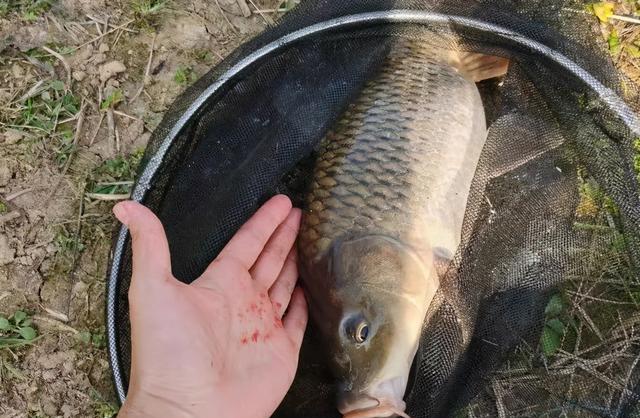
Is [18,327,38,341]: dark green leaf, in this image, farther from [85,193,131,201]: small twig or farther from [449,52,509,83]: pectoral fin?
[449,52,509,83]: pectoral fin

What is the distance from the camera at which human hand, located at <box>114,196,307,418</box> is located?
1374 mm

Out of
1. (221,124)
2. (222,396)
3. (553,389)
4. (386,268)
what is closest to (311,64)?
(221,124)

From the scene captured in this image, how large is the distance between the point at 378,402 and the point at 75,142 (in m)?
1.21

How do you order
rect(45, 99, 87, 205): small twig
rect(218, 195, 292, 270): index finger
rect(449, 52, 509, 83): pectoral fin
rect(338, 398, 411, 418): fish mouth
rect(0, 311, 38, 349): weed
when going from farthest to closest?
1. rect(45, 99, 87, 205): small twig
2. rect(0, 311, 38, 349): weed
3. rect(449, 52, 509, 83): pectoral fin
4. rect(218, 195, 292, 270): index finger
5. rect(338, 398, 411, 418): fish mouth

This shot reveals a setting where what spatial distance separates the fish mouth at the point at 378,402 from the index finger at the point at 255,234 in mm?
394

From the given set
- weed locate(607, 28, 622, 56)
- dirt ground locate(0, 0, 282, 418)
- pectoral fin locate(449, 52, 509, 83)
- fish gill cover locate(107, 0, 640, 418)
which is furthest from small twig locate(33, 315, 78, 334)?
weed locate(607, 28, 622, 56)

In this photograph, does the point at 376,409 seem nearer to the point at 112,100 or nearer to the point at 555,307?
the point at 555,307

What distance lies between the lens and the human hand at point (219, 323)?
1374 mm

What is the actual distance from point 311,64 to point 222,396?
2.94ft

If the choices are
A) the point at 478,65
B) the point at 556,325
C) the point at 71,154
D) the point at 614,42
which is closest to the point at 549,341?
the point at 556,325

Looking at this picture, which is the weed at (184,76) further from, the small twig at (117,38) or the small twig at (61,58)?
the small twig at (61,58)

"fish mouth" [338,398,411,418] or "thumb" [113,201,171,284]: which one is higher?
"thumb" [113,201,171,284]

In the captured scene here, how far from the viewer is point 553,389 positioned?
182cm

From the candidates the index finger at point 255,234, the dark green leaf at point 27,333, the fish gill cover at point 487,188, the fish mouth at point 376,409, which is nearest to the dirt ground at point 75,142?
the dark green leaf at point 27,333
